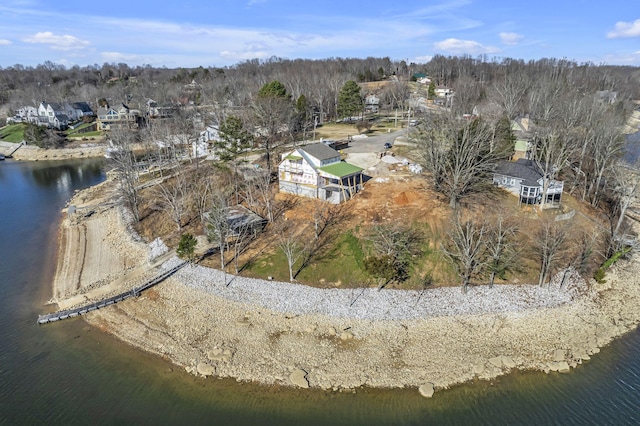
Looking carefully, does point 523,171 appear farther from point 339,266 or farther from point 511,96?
point 511,96

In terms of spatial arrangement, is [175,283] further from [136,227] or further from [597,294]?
[597,294]

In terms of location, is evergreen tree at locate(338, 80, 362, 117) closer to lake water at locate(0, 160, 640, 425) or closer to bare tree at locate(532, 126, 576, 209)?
bare tree at locate(532, 126, 576, 209)

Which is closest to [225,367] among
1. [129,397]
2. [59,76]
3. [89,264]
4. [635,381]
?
[129,397]

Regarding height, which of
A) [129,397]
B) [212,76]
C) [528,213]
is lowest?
[129,397]

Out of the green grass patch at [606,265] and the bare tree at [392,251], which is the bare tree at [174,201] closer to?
the bare tree at [392,251]

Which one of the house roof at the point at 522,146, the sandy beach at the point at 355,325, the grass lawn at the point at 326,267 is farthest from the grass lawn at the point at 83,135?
the house roof at the point at 522,146

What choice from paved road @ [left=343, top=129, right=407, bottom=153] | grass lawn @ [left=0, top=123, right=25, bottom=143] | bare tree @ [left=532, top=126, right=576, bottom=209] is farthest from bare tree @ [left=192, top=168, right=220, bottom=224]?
grass lawn @ [left=0, top=123, right=25, bottom=143]

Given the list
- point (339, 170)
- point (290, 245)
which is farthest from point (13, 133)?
point (290, 245)
